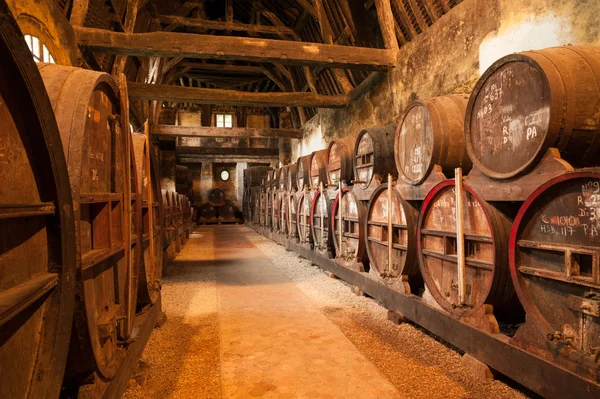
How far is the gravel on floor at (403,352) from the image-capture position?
2.64 metres

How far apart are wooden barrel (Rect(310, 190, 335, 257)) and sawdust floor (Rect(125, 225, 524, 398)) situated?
853 mm

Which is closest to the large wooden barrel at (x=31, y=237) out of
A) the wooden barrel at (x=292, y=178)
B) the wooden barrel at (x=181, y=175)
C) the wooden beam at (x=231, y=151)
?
the wooden barrel at (x=292, y=178)

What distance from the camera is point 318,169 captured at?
725 cm

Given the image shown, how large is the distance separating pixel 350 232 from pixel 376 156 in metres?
1.34

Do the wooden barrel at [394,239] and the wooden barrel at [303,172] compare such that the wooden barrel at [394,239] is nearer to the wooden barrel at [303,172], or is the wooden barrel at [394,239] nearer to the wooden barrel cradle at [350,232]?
the wooden barrel cradle at [350,232]

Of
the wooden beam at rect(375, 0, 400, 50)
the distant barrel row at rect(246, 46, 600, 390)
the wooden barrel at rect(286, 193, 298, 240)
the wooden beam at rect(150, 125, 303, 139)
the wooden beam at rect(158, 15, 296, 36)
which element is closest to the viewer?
the distant barrel row at rect(246, 46, 600, 390)

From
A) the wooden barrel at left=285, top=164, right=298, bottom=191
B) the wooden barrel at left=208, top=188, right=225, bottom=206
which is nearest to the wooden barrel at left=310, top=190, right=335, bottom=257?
the wooden barrel at left=285, top=164, right=298, bottom=191

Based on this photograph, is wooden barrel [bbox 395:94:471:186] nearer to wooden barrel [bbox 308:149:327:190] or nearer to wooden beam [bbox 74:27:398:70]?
wooden barrel [bbox 308:149:327:190]

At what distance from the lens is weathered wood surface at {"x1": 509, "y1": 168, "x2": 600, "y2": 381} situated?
6.63 feet

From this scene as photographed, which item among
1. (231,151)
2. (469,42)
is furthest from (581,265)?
(231,151)

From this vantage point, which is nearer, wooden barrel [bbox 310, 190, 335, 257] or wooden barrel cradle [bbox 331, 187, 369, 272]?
wooden barrel cradle [bbox 331, 187, 369, 272]

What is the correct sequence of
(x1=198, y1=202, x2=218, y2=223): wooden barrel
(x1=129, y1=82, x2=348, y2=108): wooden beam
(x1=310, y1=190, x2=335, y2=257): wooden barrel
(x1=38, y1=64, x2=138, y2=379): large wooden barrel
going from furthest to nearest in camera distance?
(x1=198, y1=202, x2=218, y2=223): wooden barrel < (x1=129, y1=82, x2=348, y2=108): wooden beam < (x1=310, y1=190, x2=335, y2=257): wooden barrel < (x1=38, y1=64, x2=138, y2=379): large wooden barrel

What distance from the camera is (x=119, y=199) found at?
2.43 metres

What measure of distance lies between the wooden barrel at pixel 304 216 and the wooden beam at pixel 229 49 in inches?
109
